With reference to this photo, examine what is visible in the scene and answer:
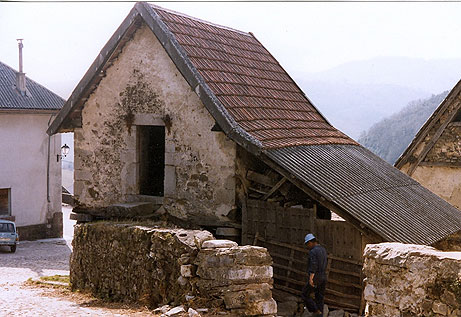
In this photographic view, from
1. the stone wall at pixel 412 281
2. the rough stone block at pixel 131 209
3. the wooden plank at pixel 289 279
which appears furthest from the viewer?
the rough stone block at pixel 131 209

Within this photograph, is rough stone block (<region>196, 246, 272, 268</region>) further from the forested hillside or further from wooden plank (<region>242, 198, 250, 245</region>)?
the forested hillside

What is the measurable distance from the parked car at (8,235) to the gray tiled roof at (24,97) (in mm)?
4485

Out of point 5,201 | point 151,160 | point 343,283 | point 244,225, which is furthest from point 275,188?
point 5,201

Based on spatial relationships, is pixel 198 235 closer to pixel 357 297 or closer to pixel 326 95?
pixel 357 297

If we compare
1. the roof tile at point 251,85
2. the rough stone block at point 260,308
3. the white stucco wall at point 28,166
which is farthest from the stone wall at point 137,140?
the white stucco wall at point 28,166

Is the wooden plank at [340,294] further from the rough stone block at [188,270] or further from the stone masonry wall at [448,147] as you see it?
the stone masonry wall at [448,147]

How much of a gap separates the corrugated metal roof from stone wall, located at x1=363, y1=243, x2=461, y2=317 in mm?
3920

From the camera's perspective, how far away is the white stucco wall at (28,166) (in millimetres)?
27309

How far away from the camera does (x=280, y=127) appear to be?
43.3 ft

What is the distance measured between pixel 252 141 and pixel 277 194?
133cm

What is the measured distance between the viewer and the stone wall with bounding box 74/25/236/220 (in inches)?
489

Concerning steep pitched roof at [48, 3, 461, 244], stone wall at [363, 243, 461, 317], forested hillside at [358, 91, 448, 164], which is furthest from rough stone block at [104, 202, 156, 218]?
forested hillside at [358, 91, 448, 164]

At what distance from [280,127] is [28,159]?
1722 centimetres

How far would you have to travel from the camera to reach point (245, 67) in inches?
571
